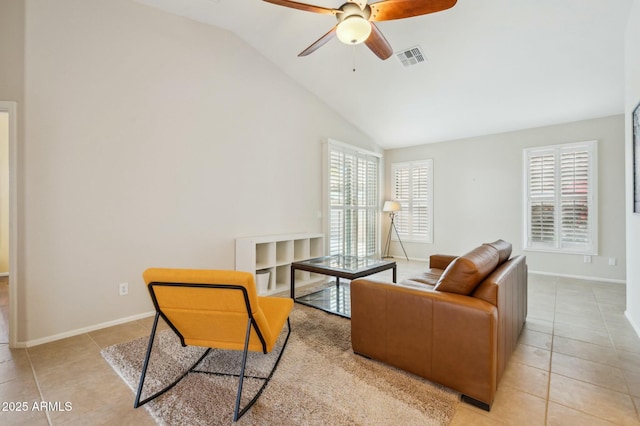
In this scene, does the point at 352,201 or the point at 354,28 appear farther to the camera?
the point at 352,201

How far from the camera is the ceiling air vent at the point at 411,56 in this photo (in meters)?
3.76

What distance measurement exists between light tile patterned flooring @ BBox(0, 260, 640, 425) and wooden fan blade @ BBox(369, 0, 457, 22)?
8.81 feet

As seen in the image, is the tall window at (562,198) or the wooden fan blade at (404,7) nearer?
the wooden fan blade at (404,7)

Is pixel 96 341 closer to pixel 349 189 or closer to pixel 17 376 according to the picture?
pixel 17 376

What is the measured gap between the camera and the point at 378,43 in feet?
8.83

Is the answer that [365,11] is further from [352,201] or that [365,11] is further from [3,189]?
[3,189]

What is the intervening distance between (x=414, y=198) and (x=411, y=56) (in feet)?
11.5

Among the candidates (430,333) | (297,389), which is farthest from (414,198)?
(297,389)

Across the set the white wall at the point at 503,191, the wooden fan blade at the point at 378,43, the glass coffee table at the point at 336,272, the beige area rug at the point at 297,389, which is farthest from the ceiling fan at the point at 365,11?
the white wall at the point at 503,191

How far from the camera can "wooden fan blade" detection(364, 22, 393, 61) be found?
2527 mm

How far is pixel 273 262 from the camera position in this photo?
13.3ft

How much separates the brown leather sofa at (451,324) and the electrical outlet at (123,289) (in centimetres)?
242

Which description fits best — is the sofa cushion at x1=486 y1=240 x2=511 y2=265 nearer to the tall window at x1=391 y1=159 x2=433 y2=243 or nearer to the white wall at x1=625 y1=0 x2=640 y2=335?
the white wall at x1=625 y1=0 x2=640 y2=335

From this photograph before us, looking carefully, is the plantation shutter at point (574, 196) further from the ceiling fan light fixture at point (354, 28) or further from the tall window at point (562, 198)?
the ceiling fan light fixture at point (354, 28)
